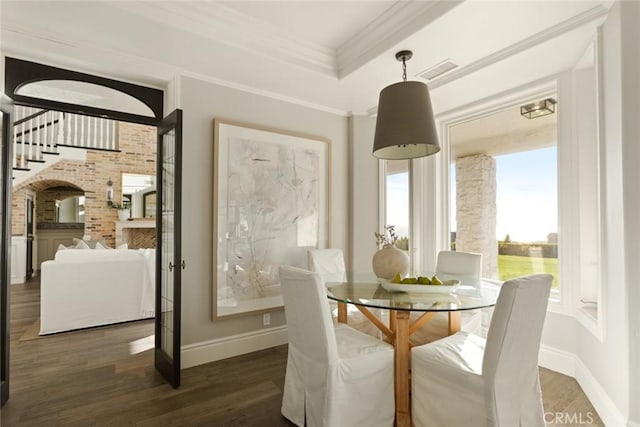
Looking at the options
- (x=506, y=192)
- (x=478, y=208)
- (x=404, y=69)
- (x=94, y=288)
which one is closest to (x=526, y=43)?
(x=404, y=69)

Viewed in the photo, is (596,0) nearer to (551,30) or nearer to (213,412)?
(551,30)

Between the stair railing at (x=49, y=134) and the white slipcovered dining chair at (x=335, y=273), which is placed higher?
the stair railing at (x=49, y=134)

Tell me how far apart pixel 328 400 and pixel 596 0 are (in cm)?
282

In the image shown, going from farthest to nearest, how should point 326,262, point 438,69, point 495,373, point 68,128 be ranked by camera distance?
point 68,128, point 326,262, point 438,69, point 495,373

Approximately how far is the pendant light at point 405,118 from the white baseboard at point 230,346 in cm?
219

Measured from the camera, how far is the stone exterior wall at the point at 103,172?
7976mm

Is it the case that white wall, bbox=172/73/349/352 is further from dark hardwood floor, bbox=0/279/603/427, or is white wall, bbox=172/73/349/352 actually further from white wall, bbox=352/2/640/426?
white wall, bbox=352/2/640/426

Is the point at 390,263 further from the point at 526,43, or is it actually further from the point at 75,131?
the point at 75,131

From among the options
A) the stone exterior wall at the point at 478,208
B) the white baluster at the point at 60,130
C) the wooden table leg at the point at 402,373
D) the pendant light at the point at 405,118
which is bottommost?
the wooden table leg at the point at 402,373

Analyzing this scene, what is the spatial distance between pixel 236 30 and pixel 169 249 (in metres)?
1.84

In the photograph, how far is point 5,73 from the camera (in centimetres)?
240

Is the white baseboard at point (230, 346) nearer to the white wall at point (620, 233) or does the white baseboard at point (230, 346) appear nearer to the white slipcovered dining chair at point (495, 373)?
the white slipcovered dining chair at point (495, 373)

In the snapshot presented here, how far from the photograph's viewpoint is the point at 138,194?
335 inches

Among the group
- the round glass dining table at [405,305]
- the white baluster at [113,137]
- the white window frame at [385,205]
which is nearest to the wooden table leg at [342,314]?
the round glass dining table at [405,305]
